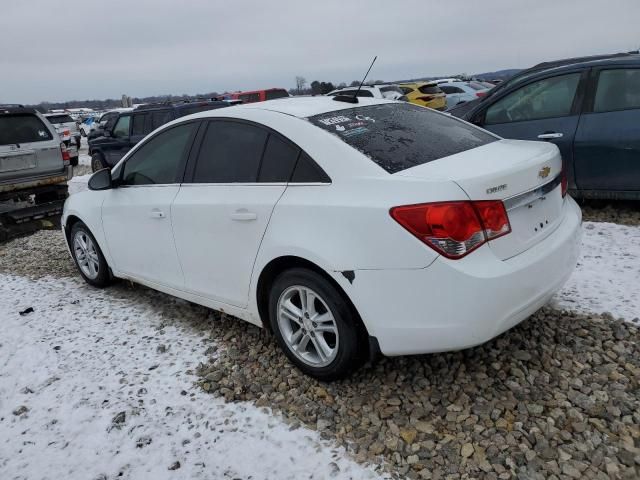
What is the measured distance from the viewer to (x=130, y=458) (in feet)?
8.37

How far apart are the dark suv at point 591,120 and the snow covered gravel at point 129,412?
13.2 feet

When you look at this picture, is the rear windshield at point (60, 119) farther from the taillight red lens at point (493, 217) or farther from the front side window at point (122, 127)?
the taillight red lens at point (493, 217)

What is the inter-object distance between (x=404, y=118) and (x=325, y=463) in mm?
2173

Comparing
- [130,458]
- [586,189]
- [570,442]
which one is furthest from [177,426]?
[586,189]

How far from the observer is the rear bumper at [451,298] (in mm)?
2328

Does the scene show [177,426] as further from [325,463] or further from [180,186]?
[180,186]

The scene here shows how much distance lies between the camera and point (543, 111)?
565 cm

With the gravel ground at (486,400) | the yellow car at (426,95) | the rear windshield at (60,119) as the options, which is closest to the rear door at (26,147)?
the gravel ground at (486,400)

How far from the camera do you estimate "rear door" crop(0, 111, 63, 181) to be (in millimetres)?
7241

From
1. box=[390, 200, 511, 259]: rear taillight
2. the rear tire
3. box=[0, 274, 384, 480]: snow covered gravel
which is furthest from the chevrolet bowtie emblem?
the rear tire

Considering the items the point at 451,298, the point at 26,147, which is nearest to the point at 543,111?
the point at 451,298

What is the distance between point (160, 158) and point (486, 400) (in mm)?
2879

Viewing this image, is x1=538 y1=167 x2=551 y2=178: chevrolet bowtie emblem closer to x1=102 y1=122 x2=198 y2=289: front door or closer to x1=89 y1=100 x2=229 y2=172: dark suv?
x1=102 y1=122 x2=198 y2=289: front door

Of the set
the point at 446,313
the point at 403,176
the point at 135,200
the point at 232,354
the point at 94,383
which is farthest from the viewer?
the point at 135,200
